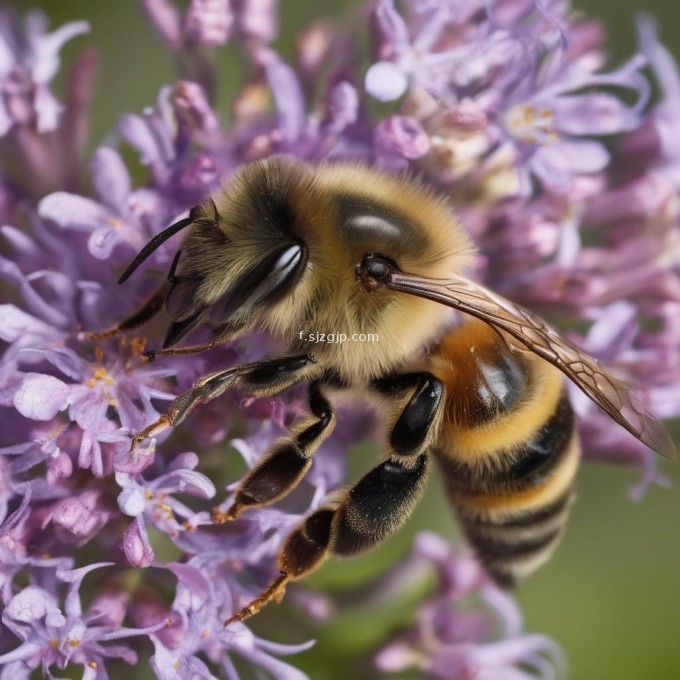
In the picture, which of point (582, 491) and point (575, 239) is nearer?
point (575, 239)

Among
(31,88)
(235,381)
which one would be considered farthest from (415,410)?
(31,88)

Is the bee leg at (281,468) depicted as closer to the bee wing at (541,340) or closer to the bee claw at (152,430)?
the bee claw at (152,430)

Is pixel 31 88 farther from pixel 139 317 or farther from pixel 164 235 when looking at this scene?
pixel 164 235

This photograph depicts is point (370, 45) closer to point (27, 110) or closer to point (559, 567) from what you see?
point (27, 110)

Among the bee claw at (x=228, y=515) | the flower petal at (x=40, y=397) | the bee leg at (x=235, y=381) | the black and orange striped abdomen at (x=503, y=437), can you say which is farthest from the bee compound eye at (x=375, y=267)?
the flower petal at (x=40, y=397)

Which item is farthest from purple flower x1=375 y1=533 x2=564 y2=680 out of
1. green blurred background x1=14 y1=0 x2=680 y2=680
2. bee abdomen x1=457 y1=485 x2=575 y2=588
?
bee abdomen x1=457 y1=485 x2=575 y2=588

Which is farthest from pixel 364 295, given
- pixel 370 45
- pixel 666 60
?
pixel 666 60
